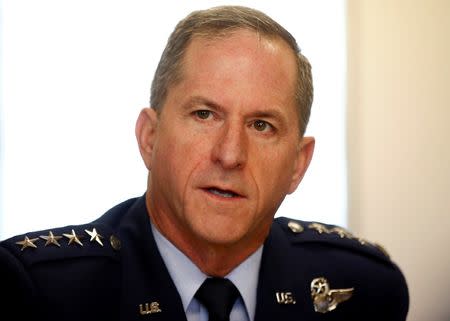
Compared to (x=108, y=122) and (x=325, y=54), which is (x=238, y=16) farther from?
(x=325, y=54)

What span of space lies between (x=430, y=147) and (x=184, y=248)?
6.73 feet

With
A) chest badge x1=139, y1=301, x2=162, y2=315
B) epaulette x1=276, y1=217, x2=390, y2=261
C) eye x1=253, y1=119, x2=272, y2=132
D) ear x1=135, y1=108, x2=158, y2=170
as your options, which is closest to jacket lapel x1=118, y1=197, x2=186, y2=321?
chest badge x1=139, y1=301, x2=162, y2=315

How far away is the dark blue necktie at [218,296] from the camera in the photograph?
1502 millimetres

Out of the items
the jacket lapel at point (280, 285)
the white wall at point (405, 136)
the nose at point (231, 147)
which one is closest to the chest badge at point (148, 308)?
the jacket lapel at point (280, 285)

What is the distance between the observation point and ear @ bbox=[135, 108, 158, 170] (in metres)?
1.61

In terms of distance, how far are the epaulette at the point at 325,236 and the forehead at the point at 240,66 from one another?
0.48 metres

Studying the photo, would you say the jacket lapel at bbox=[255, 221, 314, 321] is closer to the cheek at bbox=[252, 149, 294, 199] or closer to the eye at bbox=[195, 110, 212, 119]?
the cheek at bbox=[252, 149, 294, 199]

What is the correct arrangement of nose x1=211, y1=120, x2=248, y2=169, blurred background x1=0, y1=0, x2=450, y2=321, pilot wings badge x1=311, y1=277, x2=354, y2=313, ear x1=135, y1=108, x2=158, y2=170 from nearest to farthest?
nose x1=211, y1=120, x2=248, y2=169 < ear x1=135, y1=108, x2=158, y2=170 < pilot wings badge x1=311, y1=277, x2=354, y2=313 < blurred background x1=0, y1=0, x2=450, y2=321

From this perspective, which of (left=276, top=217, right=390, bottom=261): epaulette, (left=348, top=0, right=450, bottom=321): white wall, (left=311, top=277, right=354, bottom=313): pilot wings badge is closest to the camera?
(left=311, top=277, right=354, bottom=313): pilot wings badge

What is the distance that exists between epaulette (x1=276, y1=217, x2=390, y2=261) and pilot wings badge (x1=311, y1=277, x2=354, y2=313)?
0.48 ft

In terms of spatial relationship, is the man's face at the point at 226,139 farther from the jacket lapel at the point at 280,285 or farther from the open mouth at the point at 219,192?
the jacket lapel at the point at 280,285

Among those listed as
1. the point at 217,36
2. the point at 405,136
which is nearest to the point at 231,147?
the point at 217,36

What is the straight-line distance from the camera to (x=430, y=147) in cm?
335

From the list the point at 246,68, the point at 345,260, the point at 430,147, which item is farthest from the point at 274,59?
the point at 430,147
